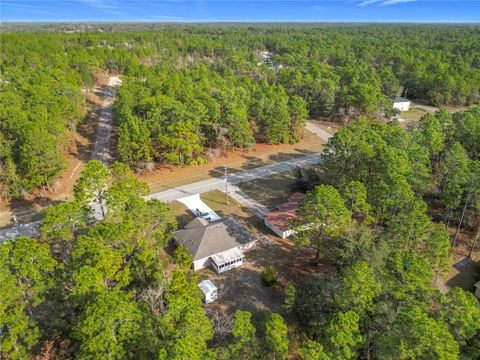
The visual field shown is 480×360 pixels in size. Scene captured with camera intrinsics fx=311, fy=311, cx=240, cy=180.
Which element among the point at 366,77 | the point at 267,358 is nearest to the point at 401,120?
the point at 366,77

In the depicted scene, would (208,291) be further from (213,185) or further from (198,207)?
(213,185)

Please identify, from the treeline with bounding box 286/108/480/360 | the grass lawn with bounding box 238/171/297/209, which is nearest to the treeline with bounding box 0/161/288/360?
the treeline with bounding box 286/108/480/360

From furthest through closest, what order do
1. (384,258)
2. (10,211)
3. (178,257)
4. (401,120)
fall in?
(401,120) < (10,211) < (178,257) < (384,258)

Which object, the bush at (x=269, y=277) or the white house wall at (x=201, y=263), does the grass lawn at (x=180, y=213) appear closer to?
the white house wall at (x=201, y=263)

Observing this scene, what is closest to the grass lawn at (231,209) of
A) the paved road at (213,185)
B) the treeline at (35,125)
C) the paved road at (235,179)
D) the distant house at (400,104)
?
the paved road at (213,185)

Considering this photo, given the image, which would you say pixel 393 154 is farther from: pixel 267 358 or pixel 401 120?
pixel 401 120
